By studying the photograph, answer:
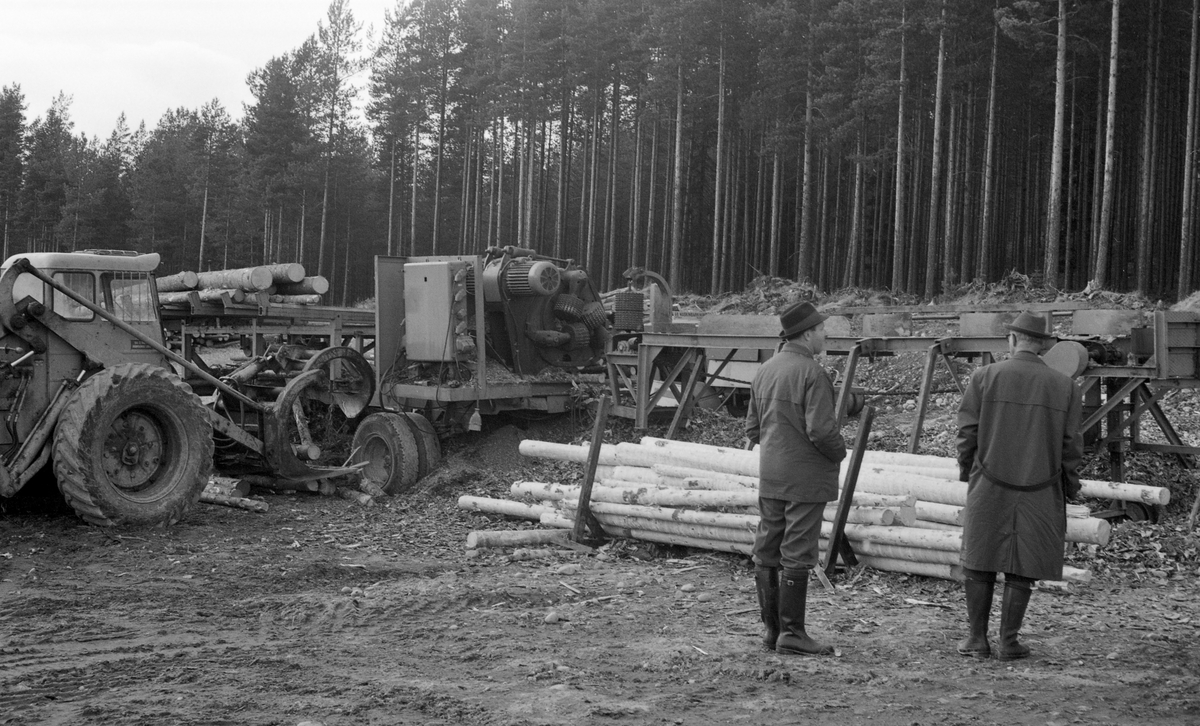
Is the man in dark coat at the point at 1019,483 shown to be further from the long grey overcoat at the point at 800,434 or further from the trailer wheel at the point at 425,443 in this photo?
the trailer wheel at the point at 425,443

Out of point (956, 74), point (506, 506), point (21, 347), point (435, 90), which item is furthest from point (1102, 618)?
point (435, 90)

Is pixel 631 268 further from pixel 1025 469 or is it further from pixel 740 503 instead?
pixel 1025 469

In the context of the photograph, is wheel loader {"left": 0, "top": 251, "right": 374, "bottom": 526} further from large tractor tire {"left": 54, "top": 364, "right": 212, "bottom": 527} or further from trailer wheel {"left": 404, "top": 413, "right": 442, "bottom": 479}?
trailer wheel {"left": 404, "top": 413, "right": 442, "bottom": 479}

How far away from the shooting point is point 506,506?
9.92 metres

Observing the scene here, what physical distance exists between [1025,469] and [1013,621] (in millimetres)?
821

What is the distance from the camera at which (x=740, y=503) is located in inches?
314

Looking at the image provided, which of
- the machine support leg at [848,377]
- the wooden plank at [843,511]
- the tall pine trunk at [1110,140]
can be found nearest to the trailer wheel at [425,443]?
the machine support leg at [848,377]

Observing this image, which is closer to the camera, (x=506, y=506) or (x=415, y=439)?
(x=506, y=506)

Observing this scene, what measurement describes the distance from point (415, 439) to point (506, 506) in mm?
2572

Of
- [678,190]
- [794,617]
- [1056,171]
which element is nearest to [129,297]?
[794,617]

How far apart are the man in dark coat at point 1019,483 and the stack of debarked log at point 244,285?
11.8m

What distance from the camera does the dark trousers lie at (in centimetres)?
558

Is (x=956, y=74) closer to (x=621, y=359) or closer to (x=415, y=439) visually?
(x=621, y=359)

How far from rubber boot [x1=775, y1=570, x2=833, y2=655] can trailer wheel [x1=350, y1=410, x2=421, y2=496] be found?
7.02 m
